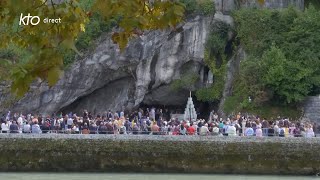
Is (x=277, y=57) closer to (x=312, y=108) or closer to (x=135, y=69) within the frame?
(x=312, y=108)

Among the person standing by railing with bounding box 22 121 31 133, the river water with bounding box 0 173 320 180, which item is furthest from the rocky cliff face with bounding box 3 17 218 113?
the river water with bounding box 0 173 320 180

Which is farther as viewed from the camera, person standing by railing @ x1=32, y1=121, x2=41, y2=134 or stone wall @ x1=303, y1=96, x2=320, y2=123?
stone wall @ x1=303, y1=96, x2=320, y2=123

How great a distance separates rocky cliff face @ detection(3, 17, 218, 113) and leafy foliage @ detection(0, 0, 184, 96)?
3103 cm

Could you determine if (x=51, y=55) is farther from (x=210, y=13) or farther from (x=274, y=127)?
(x=210, y=13)

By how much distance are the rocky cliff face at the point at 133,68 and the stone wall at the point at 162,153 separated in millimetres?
12292

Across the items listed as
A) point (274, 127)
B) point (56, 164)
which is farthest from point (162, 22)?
point (274, 127)

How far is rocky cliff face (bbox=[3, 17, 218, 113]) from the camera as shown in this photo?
126 ft

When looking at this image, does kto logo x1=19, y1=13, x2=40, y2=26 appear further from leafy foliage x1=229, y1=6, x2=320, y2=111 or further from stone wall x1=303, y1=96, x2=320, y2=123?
leafy foliage x1=229, y1=6, x2=320, y2=111

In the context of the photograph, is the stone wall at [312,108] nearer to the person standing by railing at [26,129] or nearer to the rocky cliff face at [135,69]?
the rocky cliff face at [135,69]

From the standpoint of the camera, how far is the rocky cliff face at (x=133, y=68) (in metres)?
38.5

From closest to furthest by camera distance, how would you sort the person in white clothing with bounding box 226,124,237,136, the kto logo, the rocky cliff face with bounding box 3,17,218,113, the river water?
the kto logo < the river water < the person in white clothing with bounding box 226,124,237,136 < the rocky cliff face with bounding box 3,17,218,113

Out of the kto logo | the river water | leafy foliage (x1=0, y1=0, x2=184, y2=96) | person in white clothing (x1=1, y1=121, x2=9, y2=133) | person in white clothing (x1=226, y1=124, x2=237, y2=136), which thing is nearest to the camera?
leafy foliage (x1=0, y1=0, x2=184, y2=96)

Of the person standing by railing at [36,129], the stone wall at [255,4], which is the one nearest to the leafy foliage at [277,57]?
the stone wall at [255,4]

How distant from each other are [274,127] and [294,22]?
36.5 feet
